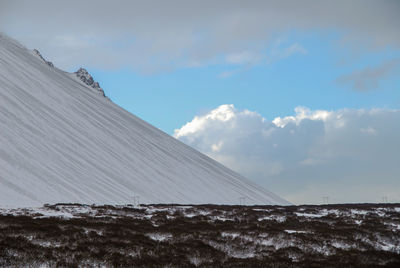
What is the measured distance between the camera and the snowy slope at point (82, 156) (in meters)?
50.7

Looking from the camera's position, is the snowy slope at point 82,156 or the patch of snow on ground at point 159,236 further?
the snowy slope at point 82,156

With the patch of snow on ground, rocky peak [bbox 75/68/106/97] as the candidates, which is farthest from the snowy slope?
rocky peak [bbox 75/68/106/97]

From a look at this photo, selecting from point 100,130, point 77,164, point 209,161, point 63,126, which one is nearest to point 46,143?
point 77,164

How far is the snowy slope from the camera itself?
50719mm

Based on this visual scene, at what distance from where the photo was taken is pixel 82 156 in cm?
6538

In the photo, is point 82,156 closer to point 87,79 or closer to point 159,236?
point 159,236

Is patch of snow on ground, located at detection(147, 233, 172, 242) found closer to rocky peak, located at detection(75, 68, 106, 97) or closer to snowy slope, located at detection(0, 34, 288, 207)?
snowy slope, located at detection(0, 34, 288, 207)

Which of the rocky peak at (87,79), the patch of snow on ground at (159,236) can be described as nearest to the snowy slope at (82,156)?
the patch of snow on ground at (159,236)

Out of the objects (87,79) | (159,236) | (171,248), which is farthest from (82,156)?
(87,79)

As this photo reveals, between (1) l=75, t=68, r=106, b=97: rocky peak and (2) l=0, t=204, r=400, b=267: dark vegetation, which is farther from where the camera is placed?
(1) l=75, t=68, r=106, b=97: rocky peak

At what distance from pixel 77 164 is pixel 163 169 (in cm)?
2127

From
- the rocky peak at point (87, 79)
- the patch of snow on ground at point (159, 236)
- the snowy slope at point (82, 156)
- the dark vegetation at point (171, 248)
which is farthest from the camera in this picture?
the rocky peak at point (87, 79)

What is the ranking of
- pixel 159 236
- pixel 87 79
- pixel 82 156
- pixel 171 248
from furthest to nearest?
pixel 87 79 → pixel 82 156 → pixel 159 236 → pixel 171 248

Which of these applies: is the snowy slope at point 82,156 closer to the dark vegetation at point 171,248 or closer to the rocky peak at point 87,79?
the dark vegetation at point 171,248
